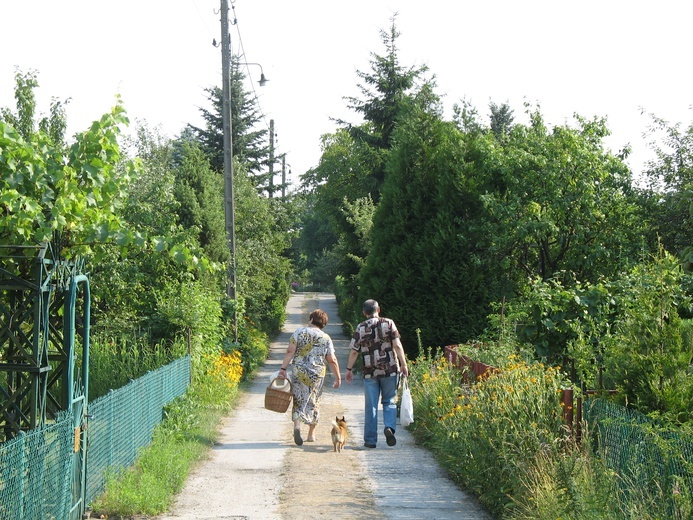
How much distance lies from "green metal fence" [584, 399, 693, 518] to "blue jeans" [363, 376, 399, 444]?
412 centimetres

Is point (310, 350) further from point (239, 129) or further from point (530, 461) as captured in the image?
point (239, 129)

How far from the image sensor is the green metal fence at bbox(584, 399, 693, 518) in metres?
5.84

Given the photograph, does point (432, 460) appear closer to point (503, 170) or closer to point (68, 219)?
point (68, 219)

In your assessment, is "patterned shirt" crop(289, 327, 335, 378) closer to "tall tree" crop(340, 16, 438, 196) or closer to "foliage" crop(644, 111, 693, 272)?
"foliage" crop(644, 111, 693, 272)

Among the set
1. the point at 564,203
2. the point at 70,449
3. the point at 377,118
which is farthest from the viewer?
the point at 377,118

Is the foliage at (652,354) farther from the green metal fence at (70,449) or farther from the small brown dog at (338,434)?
the green metal fence at (70,449)

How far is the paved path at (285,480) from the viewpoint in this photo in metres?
7.75

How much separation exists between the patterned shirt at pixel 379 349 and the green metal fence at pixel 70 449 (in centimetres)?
273

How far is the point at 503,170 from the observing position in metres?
19.6

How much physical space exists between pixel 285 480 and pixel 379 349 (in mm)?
2622

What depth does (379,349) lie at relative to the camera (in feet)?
36.8

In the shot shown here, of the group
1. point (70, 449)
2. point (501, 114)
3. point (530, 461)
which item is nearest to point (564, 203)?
point (530, 461)

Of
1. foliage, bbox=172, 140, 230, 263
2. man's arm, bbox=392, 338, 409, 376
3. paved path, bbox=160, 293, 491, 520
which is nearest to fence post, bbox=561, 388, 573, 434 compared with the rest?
paved path, bbox=160, 293, 491, 520

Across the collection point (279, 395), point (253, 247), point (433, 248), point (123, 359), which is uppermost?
point (253, 247)
